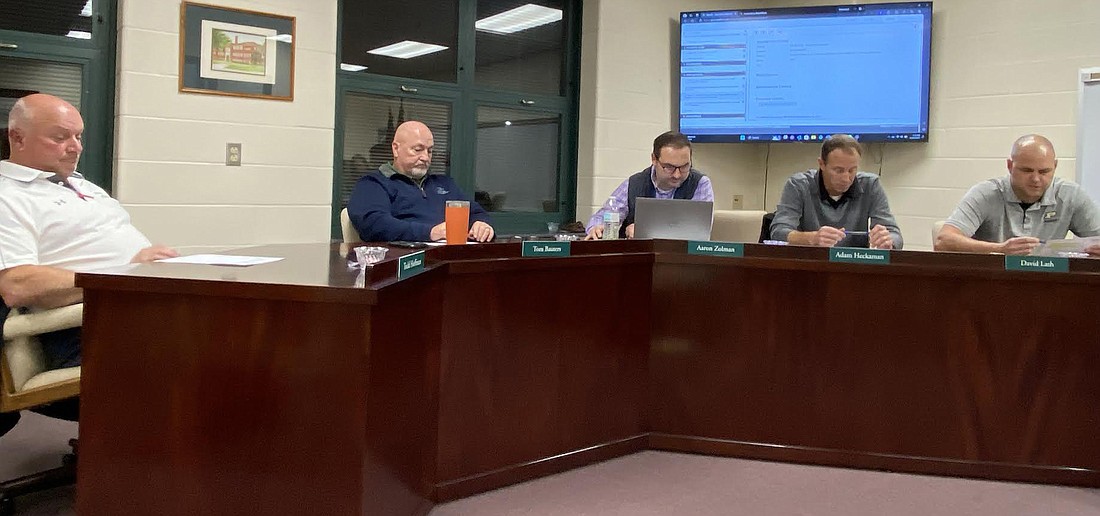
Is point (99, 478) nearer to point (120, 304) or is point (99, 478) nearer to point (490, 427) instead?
point (120, 304)

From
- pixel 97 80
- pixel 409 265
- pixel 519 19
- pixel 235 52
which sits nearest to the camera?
pixel 409 265

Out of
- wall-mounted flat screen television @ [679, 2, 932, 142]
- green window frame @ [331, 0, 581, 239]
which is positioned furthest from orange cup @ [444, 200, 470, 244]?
wall-mounted flat screen television @ [679, 2, 932, 142]

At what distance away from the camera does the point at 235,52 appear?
3.62 m

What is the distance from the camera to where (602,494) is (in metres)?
2.43

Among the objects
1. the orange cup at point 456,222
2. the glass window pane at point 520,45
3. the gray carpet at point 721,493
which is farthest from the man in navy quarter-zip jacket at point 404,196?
the glass window pane at point 520,45

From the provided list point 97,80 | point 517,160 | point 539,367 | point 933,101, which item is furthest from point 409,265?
point 933,101

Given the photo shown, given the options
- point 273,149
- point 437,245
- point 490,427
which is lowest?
point 490,427

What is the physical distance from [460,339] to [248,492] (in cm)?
75

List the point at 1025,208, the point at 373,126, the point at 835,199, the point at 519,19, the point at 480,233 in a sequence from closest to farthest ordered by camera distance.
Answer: the point at 480,233 → the point at 1025,208 → the point at 835,199 → the point at 373,126 → the point at 519,19

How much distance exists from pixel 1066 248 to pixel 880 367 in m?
0.68

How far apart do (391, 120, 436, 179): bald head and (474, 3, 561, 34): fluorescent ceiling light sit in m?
1.61

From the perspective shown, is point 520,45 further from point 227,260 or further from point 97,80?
point 227,260

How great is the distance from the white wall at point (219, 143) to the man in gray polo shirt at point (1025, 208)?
8.85ft

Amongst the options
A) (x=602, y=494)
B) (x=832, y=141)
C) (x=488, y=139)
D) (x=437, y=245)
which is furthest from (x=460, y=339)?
(x=488, y=139)
